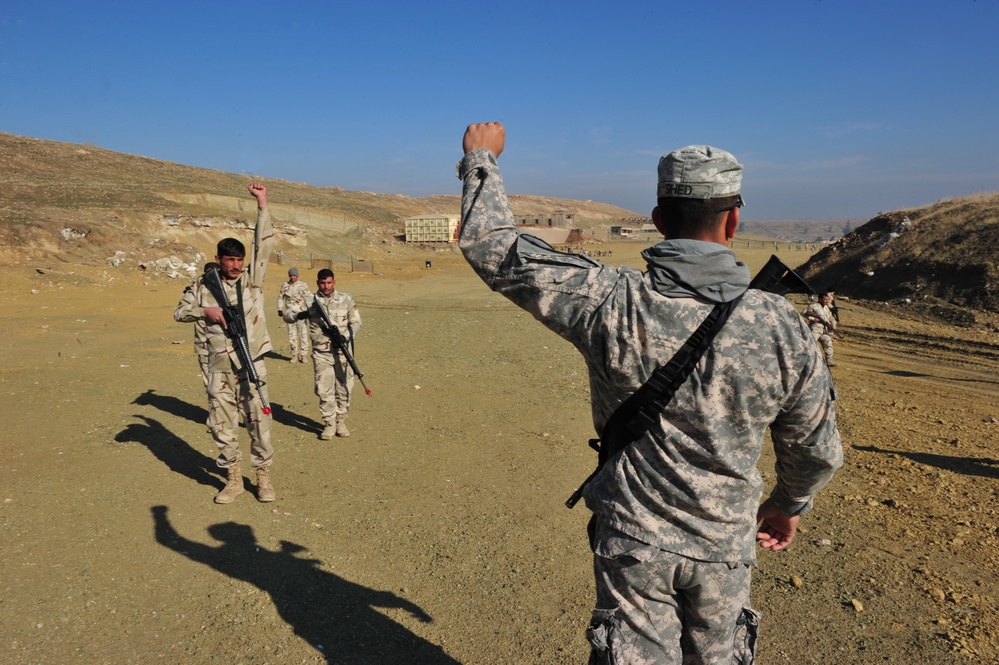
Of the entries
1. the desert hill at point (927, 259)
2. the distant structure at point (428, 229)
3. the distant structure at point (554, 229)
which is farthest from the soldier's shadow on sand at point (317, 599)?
the distant structure at point (428, 229)

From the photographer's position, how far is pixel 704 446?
1.67 meters

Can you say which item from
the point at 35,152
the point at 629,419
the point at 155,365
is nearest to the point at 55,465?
the point at 155,365

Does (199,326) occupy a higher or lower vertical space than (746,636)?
lower

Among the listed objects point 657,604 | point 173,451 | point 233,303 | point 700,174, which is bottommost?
point 173,451

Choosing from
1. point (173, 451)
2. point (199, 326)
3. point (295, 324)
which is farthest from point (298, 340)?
point (173, 451)

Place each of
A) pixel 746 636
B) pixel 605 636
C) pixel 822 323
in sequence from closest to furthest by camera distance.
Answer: pixel 605 636 → pixel 746 636 → pixel 822 323

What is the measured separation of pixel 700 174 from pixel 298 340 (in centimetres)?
1012

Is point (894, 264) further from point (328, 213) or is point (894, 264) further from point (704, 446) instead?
point (328, 213)

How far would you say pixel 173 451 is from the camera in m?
6.59

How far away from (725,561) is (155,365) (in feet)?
35.8

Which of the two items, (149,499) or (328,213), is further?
(328,213)

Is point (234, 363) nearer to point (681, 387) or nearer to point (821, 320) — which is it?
point (681, 387)

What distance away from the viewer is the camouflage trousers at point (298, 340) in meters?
10.9

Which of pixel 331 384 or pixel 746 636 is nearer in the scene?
pixel 746 636
